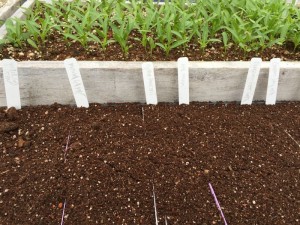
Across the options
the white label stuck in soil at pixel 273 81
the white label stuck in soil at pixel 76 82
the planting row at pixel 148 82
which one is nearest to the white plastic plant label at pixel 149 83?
the planting row at pixel 148 82

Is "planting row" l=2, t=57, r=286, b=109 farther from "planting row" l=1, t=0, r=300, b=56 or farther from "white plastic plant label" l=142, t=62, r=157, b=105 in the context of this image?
"planting row" l=1, t=0, r=300, b=56

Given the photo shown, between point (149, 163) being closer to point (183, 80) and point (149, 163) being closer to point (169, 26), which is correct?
point (183, 80)

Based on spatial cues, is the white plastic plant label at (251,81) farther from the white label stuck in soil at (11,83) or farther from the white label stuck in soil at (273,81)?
the white label stuck in soil at (11,83)

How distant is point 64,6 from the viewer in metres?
2.16

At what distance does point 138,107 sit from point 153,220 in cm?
73

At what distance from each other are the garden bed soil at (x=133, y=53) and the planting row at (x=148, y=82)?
19 centimetres

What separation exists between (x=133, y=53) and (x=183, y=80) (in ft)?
1.26

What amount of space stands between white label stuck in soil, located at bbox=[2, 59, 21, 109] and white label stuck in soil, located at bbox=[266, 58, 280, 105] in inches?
53.8

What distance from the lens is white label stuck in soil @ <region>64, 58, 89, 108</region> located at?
162cm

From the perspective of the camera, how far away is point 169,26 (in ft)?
6.07

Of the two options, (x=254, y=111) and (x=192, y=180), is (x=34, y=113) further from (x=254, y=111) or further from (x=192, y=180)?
(x=254, y=111)

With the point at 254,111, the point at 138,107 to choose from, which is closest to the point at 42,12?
the point at 138,107

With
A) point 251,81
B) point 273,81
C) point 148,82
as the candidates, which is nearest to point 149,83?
point 148,82

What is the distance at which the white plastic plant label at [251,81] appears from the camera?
1714 mm
